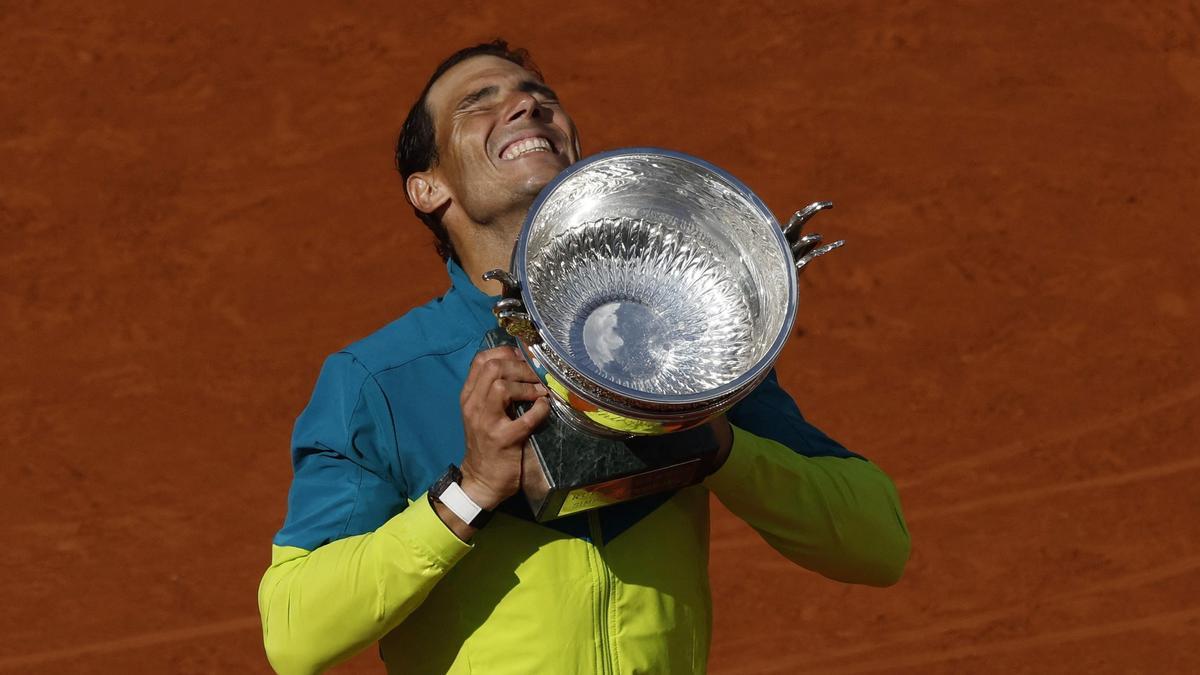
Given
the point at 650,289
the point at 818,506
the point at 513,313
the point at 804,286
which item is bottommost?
the point at 804,286

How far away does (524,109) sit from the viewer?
3.23 m

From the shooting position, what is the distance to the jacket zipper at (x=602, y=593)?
2.82 metres

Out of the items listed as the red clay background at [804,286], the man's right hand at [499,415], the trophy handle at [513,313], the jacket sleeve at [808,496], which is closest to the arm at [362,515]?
the man's right hand at [499,415]

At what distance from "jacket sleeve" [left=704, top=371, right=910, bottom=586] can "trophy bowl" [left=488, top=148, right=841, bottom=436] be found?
229 millimetres

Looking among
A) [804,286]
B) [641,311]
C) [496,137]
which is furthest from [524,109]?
[804,286]

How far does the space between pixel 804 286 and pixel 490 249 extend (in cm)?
394

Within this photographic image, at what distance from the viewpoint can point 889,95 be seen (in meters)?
7.51

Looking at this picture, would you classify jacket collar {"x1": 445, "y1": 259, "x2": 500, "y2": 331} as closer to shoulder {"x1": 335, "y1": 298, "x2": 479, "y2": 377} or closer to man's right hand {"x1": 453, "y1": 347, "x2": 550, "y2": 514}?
shoulder {"x1": 335, "y1": 298, "x2": 479, "y2": 377}

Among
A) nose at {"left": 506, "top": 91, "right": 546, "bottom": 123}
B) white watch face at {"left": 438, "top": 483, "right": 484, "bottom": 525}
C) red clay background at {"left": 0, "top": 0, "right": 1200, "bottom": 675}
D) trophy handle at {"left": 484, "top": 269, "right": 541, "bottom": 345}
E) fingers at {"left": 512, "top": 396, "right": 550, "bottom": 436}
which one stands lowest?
red clay background at {"left": 0, "top": 0, "right": 1200, "bottom": 675}

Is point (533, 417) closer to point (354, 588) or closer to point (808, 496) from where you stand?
point (354, 588)

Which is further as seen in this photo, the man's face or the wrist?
the man's face

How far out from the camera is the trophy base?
2.60 meters

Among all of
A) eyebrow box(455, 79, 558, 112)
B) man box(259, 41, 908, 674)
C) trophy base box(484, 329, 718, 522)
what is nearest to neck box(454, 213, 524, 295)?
man box(259, 41, 908, 674)

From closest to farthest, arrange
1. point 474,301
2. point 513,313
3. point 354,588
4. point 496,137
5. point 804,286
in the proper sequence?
point 513,313, point 354,588, point 474,301, point 496,137, point 804,286
